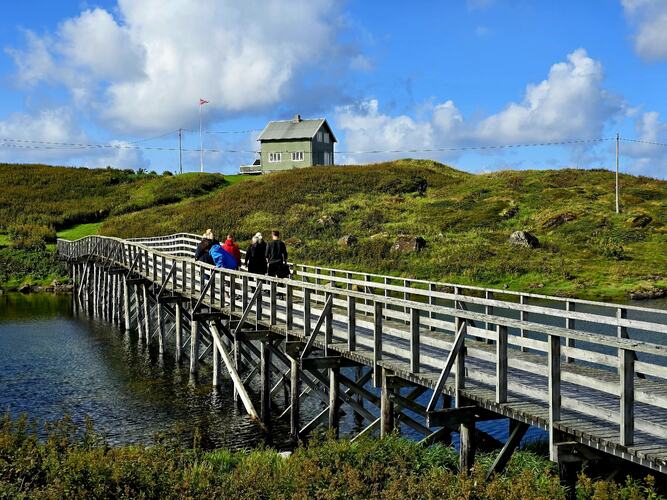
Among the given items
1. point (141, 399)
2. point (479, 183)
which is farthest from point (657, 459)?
point (479, 183)

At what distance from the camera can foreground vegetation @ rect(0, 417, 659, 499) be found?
934 centimetres

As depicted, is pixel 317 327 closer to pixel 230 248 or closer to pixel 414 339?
pixel 414 339

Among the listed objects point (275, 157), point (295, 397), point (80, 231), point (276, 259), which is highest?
point (275, 157)

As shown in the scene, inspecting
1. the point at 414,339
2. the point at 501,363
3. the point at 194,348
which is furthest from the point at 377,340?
the point at 194,348

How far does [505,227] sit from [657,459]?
51.8 metres

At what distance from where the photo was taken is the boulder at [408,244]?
172 feet

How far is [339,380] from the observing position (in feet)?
52.9

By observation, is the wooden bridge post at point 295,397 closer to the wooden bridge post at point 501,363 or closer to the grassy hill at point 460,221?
the wooden bridge post at point 501,363

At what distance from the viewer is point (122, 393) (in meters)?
23.5

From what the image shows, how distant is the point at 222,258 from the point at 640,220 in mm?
41094

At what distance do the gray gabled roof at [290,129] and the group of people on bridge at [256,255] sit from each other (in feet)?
231

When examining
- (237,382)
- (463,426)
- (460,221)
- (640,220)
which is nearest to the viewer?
(463,426)

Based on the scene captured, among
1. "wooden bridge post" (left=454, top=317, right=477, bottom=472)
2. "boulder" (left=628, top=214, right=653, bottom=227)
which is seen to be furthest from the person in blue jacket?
"boulder" (left=628, top=214, right=653, bottom=227)

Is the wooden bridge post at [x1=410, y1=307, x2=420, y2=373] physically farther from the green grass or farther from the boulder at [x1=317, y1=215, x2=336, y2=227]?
the green grass
